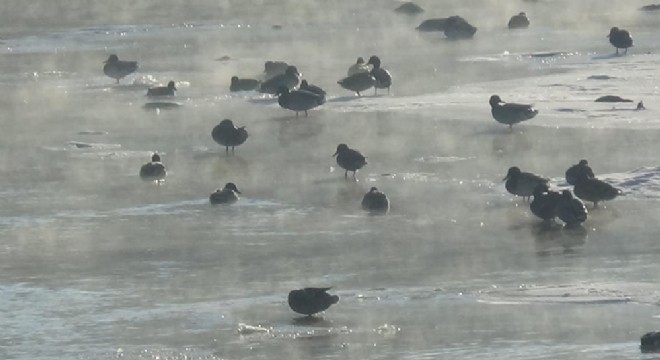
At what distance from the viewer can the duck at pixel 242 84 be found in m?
27.0

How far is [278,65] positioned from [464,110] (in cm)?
572

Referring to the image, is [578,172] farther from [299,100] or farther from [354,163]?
[299,100]

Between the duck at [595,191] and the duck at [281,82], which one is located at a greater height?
the duck at [281,82]

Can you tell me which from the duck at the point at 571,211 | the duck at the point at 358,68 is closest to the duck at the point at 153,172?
the duck at the point at 571,211

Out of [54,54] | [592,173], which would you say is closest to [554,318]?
[592,173]

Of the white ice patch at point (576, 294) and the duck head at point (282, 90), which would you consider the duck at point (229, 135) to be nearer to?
the duck head at point (282, 90)

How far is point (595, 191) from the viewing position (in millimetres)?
16812

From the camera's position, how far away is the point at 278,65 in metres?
29.0

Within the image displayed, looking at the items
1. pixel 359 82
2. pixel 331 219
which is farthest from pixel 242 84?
pixel 331 219

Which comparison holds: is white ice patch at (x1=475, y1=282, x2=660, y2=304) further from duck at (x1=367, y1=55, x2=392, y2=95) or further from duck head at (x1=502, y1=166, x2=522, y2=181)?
duck at (x1=367, y1=55, x2=392, y2=95)

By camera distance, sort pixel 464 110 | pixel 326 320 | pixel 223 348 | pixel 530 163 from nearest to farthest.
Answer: pixel 223 348
pixel 326 320
pixel 530 163
pixel 464 110

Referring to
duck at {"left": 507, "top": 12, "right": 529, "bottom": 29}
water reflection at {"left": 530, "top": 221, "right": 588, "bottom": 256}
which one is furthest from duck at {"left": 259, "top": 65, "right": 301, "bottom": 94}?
duck at {"left": 507, "top": 12, "right": 529, "bottom": 29}

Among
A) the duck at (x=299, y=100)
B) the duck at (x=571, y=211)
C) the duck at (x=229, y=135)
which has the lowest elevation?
the duck at (x=571, y=211)

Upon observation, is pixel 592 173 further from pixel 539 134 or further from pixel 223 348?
pixel 223 348
